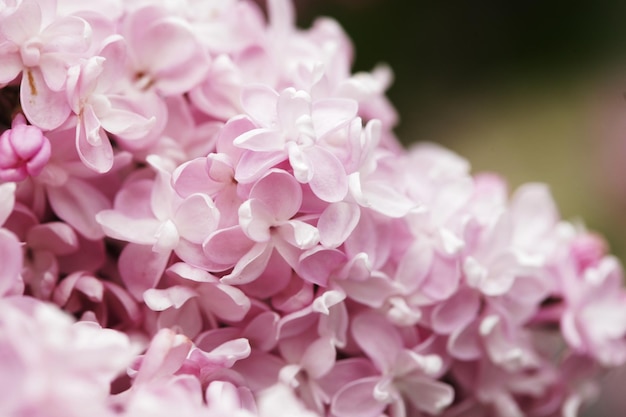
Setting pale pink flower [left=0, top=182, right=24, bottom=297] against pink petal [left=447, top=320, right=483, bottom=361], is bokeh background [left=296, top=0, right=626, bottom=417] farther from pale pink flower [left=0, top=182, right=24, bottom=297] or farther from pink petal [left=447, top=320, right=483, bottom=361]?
pale pink flower [left=0, top=182, right=24, bottom=297]

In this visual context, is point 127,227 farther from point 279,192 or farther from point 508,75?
point 508,75

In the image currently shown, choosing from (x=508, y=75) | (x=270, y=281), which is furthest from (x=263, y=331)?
(x=508, y=75)

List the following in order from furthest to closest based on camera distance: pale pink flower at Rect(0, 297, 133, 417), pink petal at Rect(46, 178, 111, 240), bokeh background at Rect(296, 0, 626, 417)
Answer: bokeh background at Rect(296, 0, 626, 417)
pink petal at Rect(46, 178, 111, 240)
pale pink flower at Rect(0, 297, 133, 417)

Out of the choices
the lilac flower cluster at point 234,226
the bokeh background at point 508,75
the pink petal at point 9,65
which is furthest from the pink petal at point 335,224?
the bokeh background at point 508,75

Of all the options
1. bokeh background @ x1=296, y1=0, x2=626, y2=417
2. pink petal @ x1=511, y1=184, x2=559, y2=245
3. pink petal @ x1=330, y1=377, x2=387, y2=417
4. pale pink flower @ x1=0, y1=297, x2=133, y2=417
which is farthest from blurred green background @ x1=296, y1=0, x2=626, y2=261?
pale pink flower @ x1=0, y1=297, x2=133, y2=417

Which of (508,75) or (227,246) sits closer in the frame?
(227,246)

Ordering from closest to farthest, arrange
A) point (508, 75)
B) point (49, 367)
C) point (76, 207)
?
1. point (49, 367)
2. point (76, 207)
3. point (508, 75)

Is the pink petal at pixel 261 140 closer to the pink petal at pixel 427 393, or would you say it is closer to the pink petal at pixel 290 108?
the pink petal at pixel 290 108
